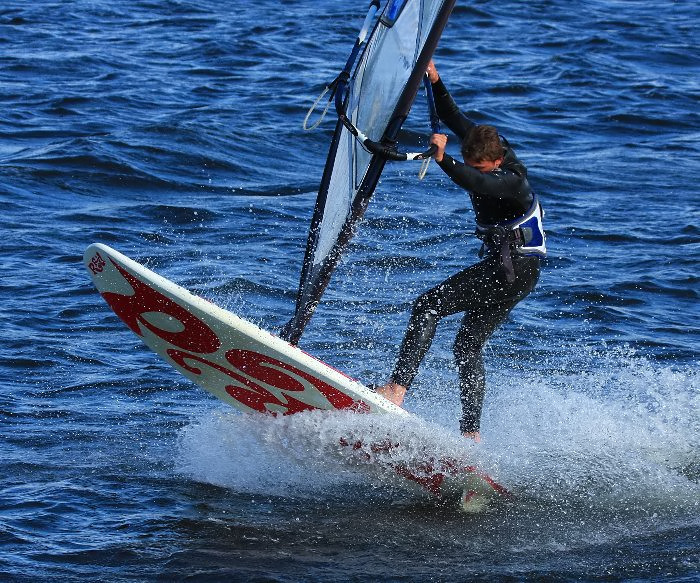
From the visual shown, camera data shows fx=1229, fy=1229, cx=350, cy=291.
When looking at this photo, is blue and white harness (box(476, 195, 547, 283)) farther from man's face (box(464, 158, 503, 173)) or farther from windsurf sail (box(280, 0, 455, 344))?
windsurf sail (box(280, 0, 455, 344))

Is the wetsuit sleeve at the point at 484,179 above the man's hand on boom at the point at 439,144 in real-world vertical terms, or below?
below

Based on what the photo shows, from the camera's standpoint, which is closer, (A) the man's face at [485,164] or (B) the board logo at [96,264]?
(A) the man's face at [485,164]

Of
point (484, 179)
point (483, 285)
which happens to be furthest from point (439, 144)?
point (483, 285)

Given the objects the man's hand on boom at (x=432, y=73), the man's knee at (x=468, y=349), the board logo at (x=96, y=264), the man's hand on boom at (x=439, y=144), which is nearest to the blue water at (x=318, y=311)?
the man's knee at (x=468, y=349)

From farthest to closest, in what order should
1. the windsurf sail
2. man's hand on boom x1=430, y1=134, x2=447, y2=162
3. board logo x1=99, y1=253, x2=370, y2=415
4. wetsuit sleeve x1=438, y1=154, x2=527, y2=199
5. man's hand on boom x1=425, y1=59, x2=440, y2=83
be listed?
1. man's hand on boom x1=425, y1=59, x2=440, y2=83
2. board logo x1=99, y1=253, x2=370, y2=415
3. the windsurf sail
4. wetsuit sleeve x1=438, y1=154, x2=527, y2=199
5. man's hand on boom x1=430, y1=134, x2=447, y2=162

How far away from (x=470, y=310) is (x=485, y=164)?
37.0 inches

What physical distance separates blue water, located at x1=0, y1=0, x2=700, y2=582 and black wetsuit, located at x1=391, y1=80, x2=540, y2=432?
1.23 ft

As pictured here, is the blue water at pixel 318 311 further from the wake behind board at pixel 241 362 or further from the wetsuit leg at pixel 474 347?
the wetsuit leg at pixel 474 347

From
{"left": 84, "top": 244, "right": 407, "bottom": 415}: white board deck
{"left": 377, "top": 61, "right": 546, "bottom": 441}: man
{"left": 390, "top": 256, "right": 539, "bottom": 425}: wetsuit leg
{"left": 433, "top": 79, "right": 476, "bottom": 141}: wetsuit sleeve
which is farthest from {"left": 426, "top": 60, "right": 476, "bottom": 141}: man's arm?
{"left": 84, "top": 244, "right": 407, "bottom": 415}: white board deck

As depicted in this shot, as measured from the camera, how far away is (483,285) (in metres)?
7.27

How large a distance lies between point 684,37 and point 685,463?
57.4 ft

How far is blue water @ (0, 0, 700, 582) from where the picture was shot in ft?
22.8

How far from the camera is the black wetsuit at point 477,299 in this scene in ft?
23.6

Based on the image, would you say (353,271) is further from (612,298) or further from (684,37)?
(684,37)
